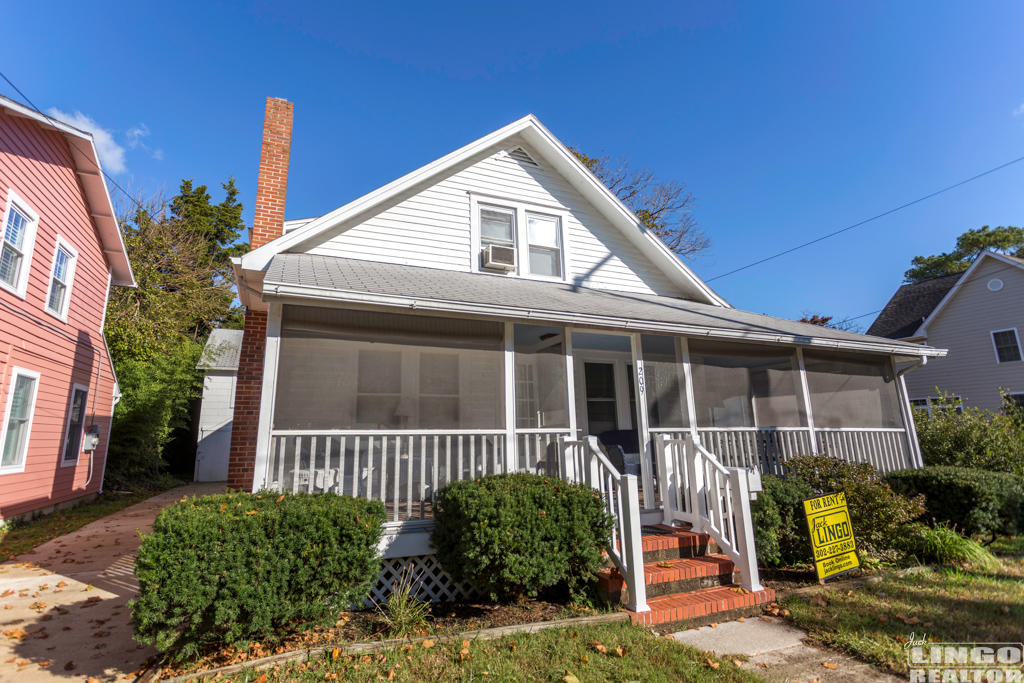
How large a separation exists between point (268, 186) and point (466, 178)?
339 centimetres

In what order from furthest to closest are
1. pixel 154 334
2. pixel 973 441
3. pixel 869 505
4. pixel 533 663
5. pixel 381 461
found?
pixel 154 334, pixel 973 441, pixel 869 505, pixel 381 461, pixel 533 663

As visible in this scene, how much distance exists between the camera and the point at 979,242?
35844 millimetres

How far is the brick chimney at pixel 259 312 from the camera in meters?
7.26

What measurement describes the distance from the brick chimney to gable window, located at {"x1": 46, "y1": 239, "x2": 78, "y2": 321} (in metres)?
5.32

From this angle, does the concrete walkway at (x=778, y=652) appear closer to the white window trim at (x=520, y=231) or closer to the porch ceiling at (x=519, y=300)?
the porch ceiling at (x=519, y=300)

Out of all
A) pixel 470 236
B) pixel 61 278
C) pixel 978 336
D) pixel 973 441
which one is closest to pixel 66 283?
pixel 61 278

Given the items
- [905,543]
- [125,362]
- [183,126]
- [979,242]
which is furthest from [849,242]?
[979,242]

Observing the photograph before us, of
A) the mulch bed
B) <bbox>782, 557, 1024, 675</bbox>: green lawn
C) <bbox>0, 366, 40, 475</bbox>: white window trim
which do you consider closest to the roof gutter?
the mulch bed

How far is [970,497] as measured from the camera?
7234mm

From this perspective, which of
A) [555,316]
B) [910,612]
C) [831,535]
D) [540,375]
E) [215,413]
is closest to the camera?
[910,612]

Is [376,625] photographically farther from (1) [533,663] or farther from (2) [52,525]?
(2) [52,525]

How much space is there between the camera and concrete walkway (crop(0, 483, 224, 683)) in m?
3.95

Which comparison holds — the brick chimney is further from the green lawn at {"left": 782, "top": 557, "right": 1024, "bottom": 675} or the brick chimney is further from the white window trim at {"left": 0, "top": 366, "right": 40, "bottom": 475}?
the green lawn at {"left": 782, "top": 557, "right": 1024, "bottom": 675}

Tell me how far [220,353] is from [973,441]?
22.0m
